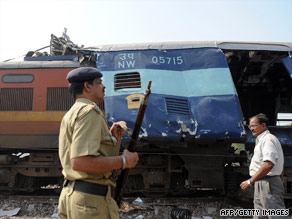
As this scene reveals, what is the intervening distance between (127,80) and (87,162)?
3.45m

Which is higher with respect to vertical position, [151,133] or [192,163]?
[151,133]

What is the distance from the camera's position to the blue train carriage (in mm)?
4746

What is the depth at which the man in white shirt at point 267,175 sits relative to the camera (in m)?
3.36

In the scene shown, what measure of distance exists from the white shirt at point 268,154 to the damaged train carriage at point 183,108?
44.7 inches

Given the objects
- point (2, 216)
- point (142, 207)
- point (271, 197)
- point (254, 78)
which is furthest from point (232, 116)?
point (2, 216)

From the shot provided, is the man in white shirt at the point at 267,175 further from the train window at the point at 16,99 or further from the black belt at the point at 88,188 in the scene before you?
the train window at the point at 16,99

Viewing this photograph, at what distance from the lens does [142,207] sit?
5324 millimetres

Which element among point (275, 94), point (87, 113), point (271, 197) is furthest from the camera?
point (275, 94)

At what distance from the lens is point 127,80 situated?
507 centimetres

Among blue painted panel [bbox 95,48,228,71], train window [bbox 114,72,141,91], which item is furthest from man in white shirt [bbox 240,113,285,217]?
train window [bbox 114,72,141,91]

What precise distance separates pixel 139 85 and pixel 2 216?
11.5 ft

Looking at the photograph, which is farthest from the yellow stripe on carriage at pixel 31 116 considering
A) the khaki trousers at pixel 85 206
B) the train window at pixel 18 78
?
the khaki trousers at pixel 85 206

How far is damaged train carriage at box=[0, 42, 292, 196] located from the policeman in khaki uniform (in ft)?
8.95

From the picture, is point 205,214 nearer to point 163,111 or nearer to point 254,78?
point 163,111
